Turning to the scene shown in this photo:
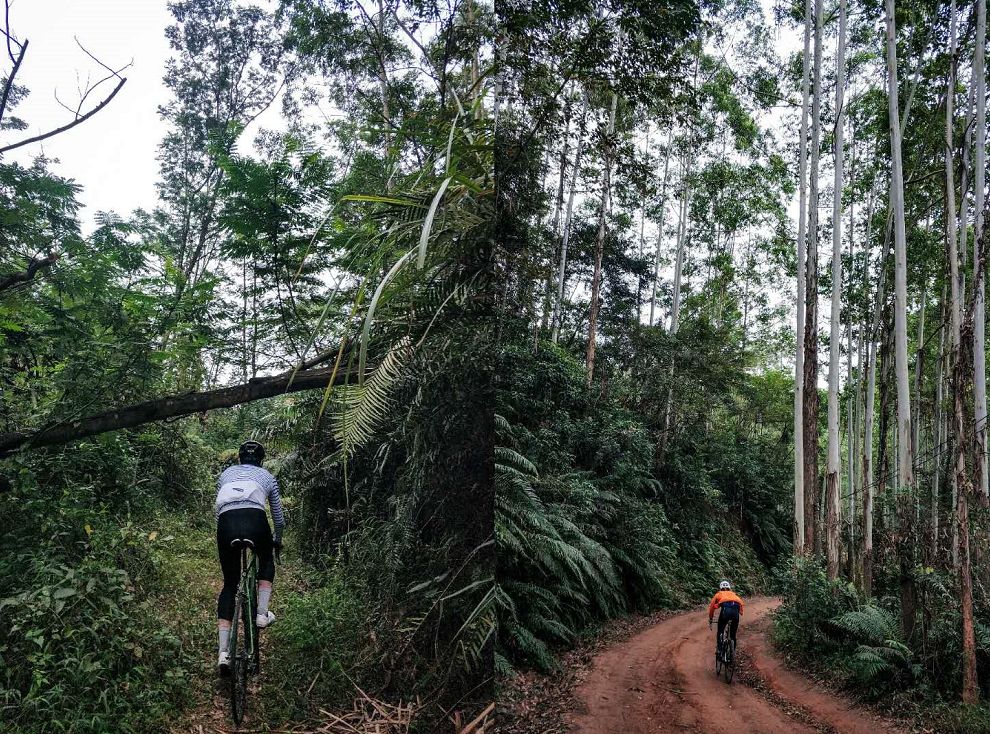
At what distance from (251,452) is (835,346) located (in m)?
5.70

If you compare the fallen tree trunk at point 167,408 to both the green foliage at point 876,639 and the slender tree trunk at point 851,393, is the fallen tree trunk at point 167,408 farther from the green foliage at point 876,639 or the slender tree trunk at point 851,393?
the slender tree trunk at point 851,393

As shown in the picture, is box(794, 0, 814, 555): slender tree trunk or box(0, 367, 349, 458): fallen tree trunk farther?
box(794, 0, 814, 555): slender tree trunk

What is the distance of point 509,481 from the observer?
5.57ft

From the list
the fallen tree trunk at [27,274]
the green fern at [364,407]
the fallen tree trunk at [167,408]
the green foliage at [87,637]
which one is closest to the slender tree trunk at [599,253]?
the green fern at [364,407]

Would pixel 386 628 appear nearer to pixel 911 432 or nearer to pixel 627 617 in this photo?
pixel 627 617

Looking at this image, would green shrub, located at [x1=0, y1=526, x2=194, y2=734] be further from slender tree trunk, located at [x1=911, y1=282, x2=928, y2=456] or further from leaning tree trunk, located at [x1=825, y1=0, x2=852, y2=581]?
slender tree trunk, located at [x1=911, y1=282, x2=928, y2=456]

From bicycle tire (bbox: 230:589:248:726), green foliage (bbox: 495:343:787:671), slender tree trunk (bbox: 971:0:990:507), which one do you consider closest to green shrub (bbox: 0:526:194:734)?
bicycle tire (bbox: 230:589:248:726)

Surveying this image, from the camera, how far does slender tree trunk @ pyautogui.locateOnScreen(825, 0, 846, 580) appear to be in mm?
Result: 1941

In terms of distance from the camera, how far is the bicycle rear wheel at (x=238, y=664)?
1.39m

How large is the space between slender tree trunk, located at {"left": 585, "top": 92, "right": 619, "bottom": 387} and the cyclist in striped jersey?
3.03 ft

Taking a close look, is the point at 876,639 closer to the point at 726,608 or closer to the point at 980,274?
the point at 726,608

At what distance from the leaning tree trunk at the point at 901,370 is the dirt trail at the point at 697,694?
239 mm

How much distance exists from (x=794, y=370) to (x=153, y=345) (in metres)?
2.06

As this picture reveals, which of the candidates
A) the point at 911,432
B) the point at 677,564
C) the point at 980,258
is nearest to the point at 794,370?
the point at 911,432
